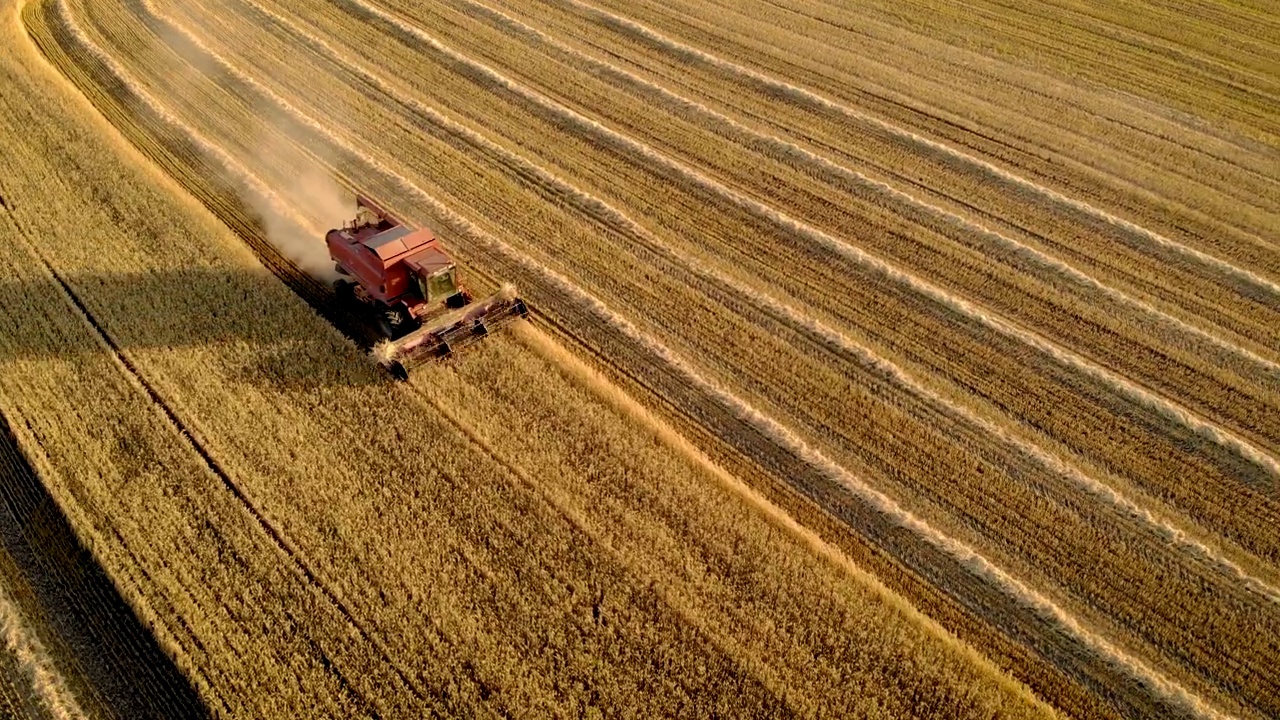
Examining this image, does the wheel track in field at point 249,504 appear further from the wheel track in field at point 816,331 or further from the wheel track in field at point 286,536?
the wheel track in field at point 816,331

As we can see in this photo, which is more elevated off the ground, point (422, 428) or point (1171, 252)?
point (1171, 252)

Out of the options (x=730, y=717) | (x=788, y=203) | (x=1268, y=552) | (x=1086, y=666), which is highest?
(x=788, y=203)

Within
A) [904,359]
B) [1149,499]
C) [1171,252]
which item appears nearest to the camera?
[1149,499]

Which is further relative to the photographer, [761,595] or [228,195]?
[228,195]

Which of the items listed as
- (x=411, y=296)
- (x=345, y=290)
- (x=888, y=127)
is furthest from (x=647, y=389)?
(x=888, y=127)

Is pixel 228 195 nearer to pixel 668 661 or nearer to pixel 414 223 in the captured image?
pixel 414 223

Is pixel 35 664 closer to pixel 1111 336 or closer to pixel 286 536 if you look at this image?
pixel 286 536

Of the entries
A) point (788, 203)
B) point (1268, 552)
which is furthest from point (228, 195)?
point (1268, 552)
